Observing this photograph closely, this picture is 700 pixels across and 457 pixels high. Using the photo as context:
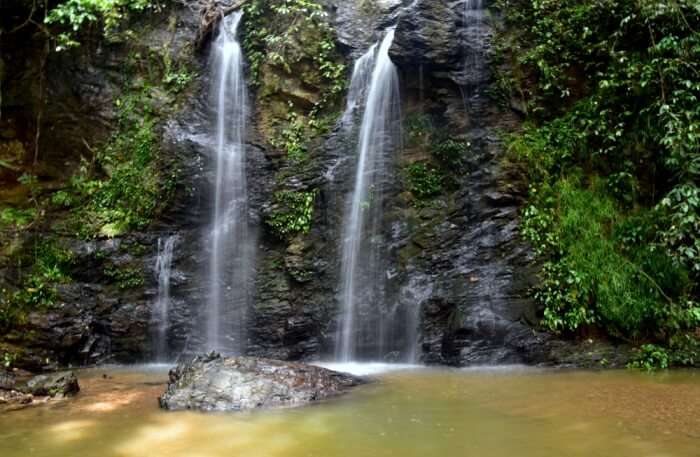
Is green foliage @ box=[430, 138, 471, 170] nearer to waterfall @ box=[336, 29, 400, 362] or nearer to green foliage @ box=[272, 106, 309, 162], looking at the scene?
waterfall @ box=[336, 29, 400, 362]

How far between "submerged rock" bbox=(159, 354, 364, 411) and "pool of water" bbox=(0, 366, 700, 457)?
0.24m

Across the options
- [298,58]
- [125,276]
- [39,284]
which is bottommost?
[39,284]

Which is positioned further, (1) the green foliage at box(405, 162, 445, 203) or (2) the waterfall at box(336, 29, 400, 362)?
(1) the green foliage at box(405, 162, 445, 203)

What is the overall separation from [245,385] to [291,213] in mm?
4466

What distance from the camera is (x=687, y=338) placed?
7.28 metres

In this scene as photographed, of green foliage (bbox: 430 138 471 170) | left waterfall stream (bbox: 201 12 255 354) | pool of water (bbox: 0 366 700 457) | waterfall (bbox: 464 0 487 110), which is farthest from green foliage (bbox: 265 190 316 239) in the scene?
pool of water (bbox: 0 366 700 457)

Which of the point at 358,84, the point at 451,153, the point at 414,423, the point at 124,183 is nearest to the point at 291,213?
the point at 358,84

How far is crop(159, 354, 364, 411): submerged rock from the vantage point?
224 inches

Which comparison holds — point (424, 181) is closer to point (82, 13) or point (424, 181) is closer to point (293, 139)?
point (293, 139)

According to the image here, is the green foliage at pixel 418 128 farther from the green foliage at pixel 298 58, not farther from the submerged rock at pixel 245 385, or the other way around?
the submerged rock at pixel 245 385

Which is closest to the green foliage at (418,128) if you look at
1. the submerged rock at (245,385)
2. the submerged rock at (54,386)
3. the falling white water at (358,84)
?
the falling white water at (358,84)

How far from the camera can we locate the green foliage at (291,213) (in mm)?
9828

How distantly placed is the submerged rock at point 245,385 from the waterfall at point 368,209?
8.14 feet

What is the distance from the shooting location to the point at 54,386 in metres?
6.44
